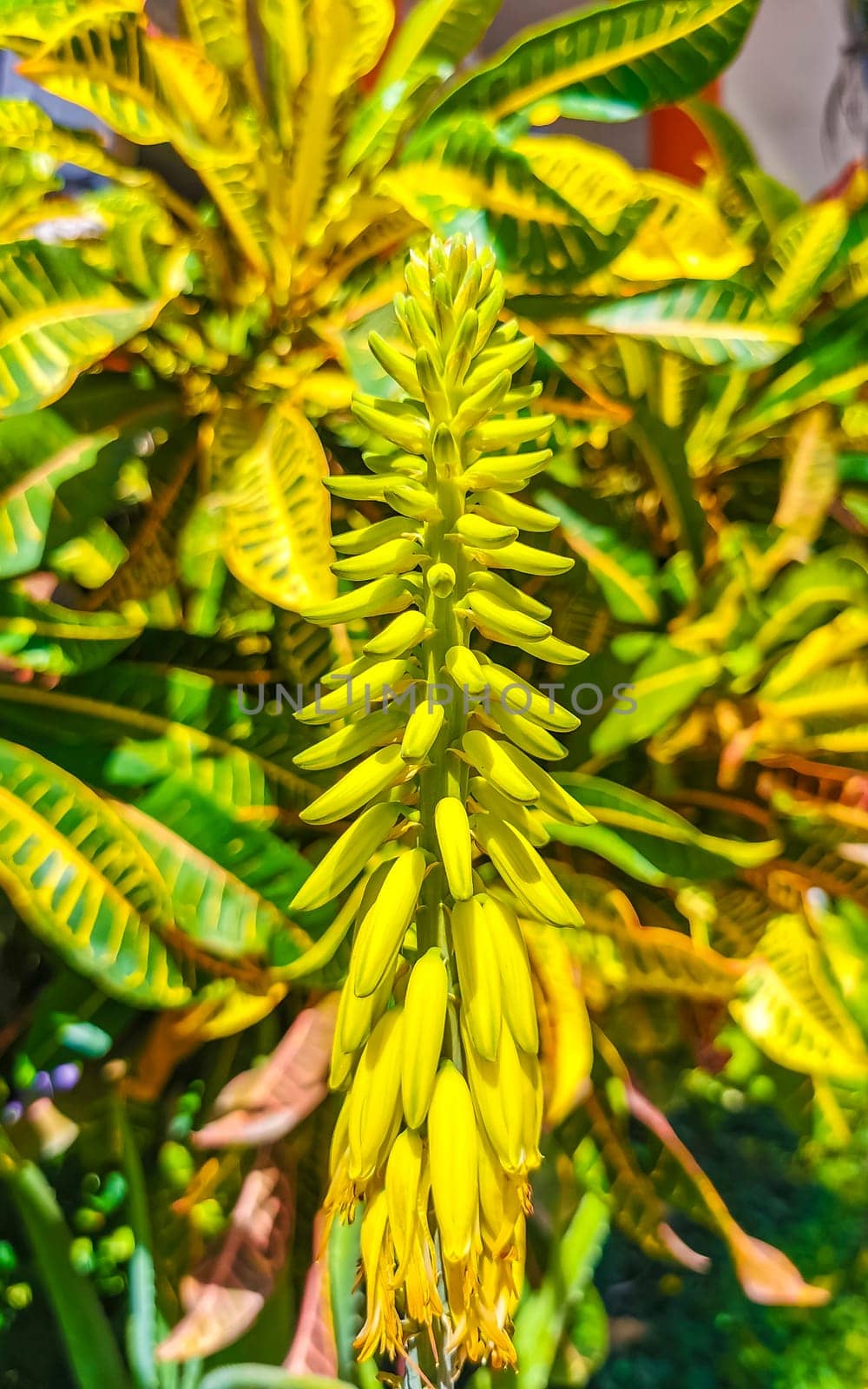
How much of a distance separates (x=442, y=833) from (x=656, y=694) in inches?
9.7

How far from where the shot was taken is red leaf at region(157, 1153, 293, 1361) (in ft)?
1.30

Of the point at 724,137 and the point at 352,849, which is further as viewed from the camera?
the point at 724,137

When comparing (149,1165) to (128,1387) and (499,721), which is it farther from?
(499,721)

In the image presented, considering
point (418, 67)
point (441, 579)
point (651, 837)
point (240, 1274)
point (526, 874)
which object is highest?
point (418, 67)

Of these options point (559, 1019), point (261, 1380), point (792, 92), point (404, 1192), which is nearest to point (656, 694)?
point (559, 1019)

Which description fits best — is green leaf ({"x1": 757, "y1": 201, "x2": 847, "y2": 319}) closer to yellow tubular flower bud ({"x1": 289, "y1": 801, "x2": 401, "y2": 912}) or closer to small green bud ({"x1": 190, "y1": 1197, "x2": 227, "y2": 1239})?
yellow tubular flower bud ({"x1": 289, "y1": 801, "x2": 401, "y2": 912})

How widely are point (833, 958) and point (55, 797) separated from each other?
458 millimetres

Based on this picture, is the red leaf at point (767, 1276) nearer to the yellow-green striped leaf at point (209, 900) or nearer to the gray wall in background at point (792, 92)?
the yellow-green striped leaf at point (209, 900)

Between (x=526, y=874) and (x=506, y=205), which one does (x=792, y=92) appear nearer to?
(x=506, y=205)

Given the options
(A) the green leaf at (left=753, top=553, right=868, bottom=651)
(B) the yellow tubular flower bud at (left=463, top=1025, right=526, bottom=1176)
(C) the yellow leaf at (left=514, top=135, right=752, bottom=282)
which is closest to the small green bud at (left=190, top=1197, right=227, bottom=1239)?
(B) the yellow tubular flower bud at (left=463, top=1025, right=526, bottom=1176)

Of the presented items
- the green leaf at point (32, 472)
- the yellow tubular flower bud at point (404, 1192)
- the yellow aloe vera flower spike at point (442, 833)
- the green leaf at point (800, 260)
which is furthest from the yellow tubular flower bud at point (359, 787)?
the green leaf at point (800, 260)

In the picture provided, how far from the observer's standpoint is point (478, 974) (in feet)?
0.83

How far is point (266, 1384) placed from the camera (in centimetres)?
41

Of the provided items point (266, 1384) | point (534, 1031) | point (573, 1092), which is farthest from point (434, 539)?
point (266, 1384)
